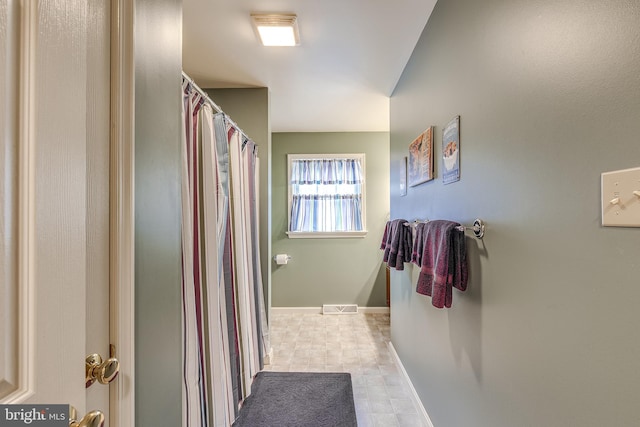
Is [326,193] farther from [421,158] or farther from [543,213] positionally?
[543,213]

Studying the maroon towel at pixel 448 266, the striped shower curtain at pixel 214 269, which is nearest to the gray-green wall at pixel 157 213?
the striped shower curtain at pixel 214 269

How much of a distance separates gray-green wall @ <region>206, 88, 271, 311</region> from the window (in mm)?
1302

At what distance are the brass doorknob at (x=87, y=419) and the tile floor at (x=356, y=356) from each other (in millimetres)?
1640

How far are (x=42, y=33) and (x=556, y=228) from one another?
116 centimetres

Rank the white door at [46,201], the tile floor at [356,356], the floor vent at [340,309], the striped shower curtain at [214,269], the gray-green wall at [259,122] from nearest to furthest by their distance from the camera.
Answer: the white door at [46,201], the striped shower curtain at [214,269], the tile floor at [356,356], the gray-green wall at [259,122], the floor vent at [340,309]

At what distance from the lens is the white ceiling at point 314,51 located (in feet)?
5.29

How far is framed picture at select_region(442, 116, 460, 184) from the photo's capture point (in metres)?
1.35

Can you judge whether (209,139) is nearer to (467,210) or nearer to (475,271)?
(467,210)

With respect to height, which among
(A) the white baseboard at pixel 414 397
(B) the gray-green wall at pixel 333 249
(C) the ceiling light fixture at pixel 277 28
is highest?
(C) the ceiling light fixture at pixel 277 28

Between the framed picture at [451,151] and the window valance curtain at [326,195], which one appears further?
the window valance curtain at [326,195]

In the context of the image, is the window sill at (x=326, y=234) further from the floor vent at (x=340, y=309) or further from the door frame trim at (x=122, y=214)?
the door frame trim at (x=122, y=214)

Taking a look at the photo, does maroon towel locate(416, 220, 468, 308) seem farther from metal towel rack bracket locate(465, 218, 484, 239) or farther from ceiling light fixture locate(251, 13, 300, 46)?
ceiling light fixture locate(251, 13, 300, 46)

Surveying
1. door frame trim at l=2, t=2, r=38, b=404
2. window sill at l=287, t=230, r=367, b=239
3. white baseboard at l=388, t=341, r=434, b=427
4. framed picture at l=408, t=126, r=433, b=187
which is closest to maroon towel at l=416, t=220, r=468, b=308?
framed picture at l=408, t=126, r=433, b=187

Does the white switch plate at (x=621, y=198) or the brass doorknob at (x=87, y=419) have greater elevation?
the white switch plate at (x=621, y=198)
